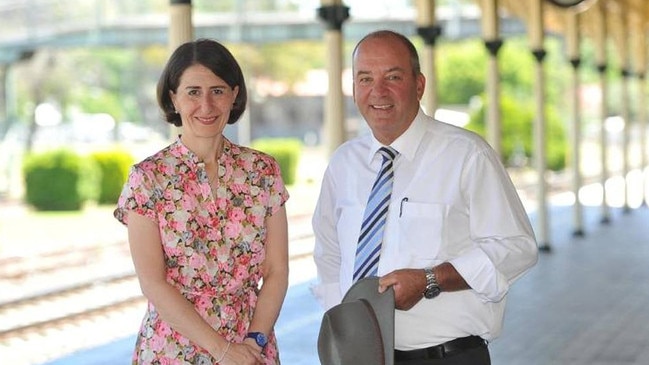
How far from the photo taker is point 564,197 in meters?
28.4

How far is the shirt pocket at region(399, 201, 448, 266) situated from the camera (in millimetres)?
2732

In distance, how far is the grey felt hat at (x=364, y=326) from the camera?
258cm

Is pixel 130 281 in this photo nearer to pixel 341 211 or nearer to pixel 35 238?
pixel 35 238

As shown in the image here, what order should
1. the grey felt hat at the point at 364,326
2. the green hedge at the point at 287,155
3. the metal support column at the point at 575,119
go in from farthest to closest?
the green hedge at the point at 287,155
the metal support column at the point at 575,119
the grey felt hat at the point at 364,326

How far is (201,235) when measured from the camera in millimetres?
2662

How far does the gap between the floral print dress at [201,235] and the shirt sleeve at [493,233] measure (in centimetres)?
46

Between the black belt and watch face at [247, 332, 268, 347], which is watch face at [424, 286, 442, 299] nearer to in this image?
the black belt

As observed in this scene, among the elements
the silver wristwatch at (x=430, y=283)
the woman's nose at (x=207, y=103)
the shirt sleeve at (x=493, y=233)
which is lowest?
the silver wristwatch at (x=430, y=283)

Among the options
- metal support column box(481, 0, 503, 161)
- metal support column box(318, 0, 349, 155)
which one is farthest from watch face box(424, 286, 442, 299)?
metal support column box(481, 0, 503, 161)

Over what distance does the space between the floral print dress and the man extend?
26 centimetres

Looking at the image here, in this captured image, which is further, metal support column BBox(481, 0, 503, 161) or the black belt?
metal support column BBox(481, 0, 503, 161)

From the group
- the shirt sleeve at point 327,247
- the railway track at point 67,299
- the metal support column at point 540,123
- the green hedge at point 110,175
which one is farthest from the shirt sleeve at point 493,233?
the green hedge at point 110,175

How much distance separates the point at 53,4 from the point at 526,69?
2437 centimetres

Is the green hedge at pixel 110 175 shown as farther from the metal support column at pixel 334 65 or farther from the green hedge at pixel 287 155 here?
the metal support column at pixel 334 65
